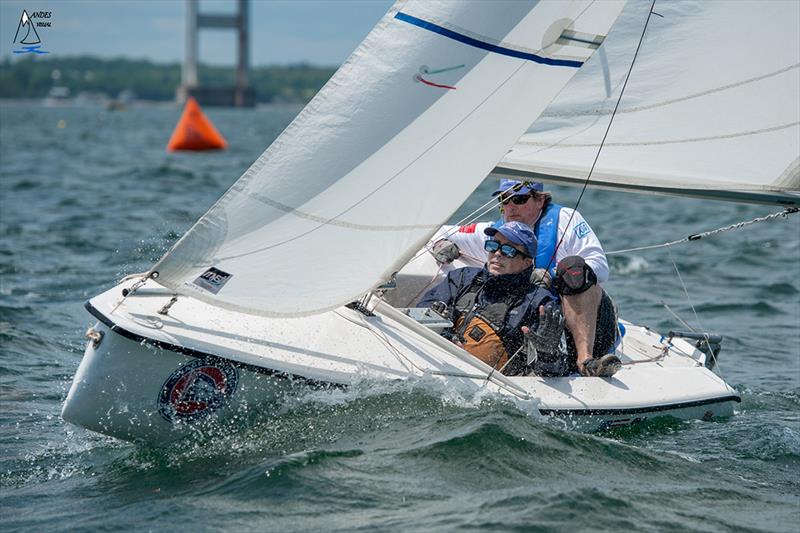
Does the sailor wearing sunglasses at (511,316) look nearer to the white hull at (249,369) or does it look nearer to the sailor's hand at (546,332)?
the sailor's hand at (546,332)

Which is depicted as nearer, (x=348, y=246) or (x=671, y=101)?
(x=348, y=246)

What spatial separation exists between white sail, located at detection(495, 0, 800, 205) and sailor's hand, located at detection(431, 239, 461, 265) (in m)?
0.82

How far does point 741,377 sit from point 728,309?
2.37 meters

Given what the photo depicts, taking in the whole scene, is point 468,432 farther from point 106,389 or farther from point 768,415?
point 768,415

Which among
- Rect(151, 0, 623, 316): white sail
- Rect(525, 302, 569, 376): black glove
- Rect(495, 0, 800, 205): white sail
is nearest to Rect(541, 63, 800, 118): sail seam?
Rect(495, 0, 800, 205): white sail

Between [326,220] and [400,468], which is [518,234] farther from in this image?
[400,468]

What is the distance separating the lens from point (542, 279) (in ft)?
18.9

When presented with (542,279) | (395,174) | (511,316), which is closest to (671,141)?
(542,279)

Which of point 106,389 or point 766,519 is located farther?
point 106,389

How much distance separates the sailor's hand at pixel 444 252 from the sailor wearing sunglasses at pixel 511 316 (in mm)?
722

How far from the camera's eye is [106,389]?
15.4 ft

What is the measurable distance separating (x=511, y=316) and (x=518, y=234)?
413 millimetres

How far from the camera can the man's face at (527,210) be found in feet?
20.4

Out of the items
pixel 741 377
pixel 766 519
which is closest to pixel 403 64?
pixel 766 519
